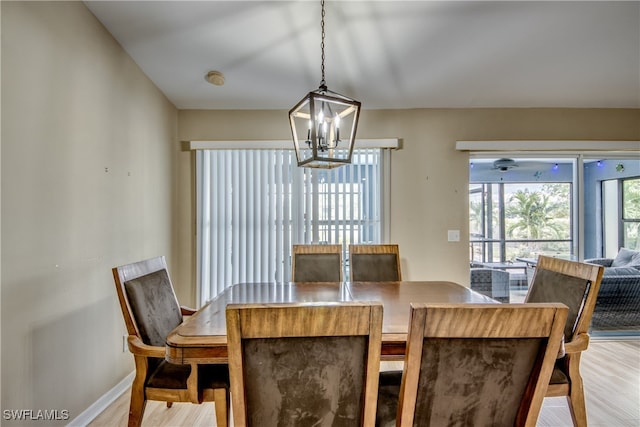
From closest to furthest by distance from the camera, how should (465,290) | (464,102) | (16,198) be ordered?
(16,198) < (465,290) < (464,102)

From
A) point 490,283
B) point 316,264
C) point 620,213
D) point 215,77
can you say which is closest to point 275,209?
point 316,264

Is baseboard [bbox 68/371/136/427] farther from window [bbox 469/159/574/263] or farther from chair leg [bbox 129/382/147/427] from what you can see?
window [bbox 469/159/574/263]

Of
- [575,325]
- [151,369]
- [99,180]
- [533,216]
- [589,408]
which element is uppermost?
[99,180]

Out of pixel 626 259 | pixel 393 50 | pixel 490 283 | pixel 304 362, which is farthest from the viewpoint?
pixel 490 283

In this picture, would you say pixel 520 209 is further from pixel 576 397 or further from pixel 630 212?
pixel 576 397

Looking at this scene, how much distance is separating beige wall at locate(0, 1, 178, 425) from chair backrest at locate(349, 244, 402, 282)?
5.86ft

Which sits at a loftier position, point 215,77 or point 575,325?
point 215,77

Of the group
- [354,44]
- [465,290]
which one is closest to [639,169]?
[465,290]

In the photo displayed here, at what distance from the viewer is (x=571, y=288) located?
5.70 ft

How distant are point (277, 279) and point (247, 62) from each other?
2.10 m

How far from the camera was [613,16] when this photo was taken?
206cm

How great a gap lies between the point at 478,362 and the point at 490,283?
2935 mm

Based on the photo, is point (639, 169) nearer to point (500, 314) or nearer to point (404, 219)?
point (404, 219)

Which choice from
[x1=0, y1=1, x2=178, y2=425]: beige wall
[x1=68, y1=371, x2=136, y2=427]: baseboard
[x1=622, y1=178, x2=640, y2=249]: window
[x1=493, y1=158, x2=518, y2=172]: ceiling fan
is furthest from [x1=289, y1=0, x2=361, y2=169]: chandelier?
[x1=622, y1=178, x2=640, y2=249]: window
